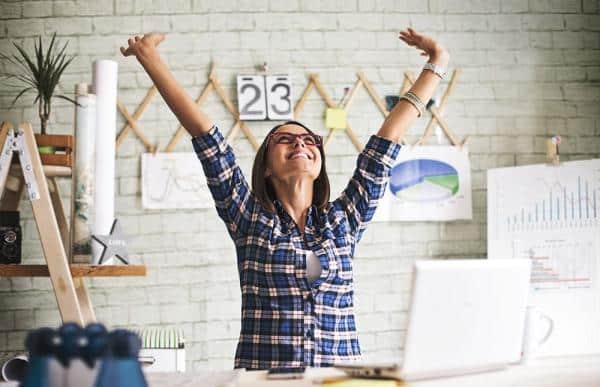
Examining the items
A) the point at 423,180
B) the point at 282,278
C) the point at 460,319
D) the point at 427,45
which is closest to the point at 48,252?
the point at 282,278

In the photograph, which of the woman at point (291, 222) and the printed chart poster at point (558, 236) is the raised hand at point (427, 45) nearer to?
the woman at point (291, 222)

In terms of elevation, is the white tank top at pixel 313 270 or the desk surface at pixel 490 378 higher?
the white tank top at pixel 313 270

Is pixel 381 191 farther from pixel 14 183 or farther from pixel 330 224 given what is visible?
pixel 14 183

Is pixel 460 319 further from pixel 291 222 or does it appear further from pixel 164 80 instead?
pixel 164 80

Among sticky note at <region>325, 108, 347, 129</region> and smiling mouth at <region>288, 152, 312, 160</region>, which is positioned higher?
sticky note at <region>325, 108, 347, 129</region>

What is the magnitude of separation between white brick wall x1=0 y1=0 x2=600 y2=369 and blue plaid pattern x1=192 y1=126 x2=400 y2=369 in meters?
1.51

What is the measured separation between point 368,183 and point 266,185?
284mm

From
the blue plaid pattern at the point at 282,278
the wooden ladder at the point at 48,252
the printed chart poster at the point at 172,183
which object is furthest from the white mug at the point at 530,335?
the printed chart poster at the point at 172,183

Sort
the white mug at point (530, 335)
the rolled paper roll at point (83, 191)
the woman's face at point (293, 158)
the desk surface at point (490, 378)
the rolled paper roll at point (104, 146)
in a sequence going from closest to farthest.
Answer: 1. the desk surface at point (490, 378)
2. the white mug at point (530, 335)
3. the woman's face at point (293, 158)
4. the rolled paper roll at point (83, 191)
5. the rolled paper roll at point (104, 146)

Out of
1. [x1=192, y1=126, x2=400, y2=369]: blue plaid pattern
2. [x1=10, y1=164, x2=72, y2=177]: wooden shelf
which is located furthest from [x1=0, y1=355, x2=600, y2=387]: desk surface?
[x1=10, y1=164, x2=72, y2=177]: wooden shelf

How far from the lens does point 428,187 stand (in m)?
3.79

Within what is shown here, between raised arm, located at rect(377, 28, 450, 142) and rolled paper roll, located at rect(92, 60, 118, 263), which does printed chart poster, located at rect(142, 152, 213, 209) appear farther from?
raised arm, located at rect(377, 28, 450, 142)

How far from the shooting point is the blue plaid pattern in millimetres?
2090

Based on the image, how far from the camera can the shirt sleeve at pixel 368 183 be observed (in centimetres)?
227
